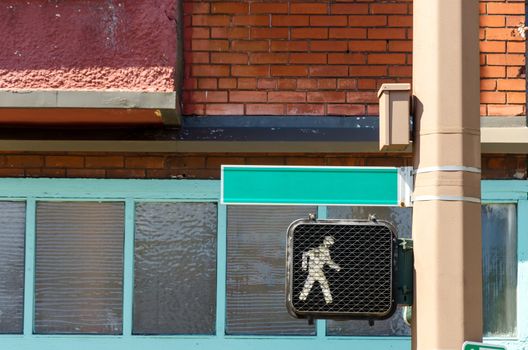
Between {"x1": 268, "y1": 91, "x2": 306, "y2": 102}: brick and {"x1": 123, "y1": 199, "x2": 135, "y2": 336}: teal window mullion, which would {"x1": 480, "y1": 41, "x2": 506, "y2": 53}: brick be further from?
{"x1": 123, "y1": 199, "x2": 135, "y2": 336}: teal window mullion

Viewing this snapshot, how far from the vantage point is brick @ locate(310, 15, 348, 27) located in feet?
18.4

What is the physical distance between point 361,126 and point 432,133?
2.96 m

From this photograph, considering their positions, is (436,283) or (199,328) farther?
(199,328)

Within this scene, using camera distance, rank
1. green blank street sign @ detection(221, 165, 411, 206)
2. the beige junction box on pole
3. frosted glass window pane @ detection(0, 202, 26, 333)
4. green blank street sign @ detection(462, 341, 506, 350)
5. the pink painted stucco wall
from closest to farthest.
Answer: green blank street sign @ detection(462, 341, 506, 350) < the beige junction box on pole < green blank street sign @ detection(221, 165, 411, 206) < the pink painted stucco wall < frosted glass window pane @ detection(0, 202, 26, 333)

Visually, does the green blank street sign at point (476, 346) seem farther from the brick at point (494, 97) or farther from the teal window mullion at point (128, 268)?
the teal window mullion at point (128, 268)

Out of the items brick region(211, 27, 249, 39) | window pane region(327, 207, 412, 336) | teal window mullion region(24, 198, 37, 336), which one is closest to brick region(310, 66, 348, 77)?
brick region(211, 27, 249, 39)

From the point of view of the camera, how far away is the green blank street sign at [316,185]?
2869 mm

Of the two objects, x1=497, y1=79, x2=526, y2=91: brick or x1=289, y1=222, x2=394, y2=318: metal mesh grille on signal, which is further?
x1=497, y1=79, x2=526, y2=91: brick

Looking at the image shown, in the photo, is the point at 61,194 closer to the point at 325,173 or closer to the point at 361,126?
the point at 361,126

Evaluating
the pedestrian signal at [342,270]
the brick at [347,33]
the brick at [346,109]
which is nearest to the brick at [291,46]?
the brick at [347,33]

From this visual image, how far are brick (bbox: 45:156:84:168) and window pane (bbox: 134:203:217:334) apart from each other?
58cm

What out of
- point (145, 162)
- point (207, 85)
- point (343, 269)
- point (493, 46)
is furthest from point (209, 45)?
point (343, 269)

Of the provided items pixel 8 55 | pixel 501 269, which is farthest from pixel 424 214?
pixel 8 55

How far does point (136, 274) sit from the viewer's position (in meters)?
5.64
